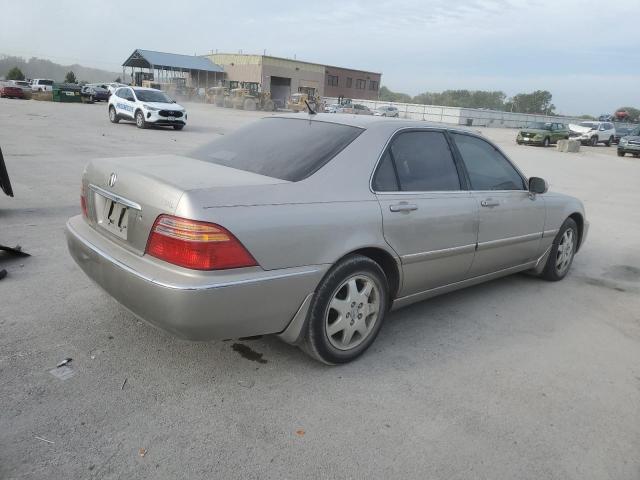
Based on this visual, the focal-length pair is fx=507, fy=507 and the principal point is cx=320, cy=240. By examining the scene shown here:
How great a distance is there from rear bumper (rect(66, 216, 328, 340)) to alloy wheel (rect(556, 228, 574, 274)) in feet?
11.1

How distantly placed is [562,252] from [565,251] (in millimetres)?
76

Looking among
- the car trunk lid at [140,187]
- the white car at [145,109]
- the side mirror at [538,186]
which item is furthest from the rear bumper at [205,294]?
the white car at [145,109]

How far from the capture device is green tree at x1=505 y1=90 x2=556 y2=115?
329 feet

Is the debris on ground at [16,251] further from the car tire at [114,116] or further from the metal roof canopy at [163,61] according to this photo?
the metal roof canopy at [163,61]

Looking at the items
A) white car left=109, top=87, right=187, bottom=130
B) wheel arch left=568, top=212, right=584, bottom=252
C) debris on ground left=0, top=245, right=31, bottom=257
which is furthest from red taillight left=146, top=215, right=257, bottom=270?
white car left=109, top=87, right=187, bottom=130

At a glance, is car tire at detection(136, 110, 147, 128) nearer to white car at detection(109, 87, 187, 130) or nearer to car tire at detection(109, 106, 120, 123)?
white car at detection(109, 87, 187, 130)

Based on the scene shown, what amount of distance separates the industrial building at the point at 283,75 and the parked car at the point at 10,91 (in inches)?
1250

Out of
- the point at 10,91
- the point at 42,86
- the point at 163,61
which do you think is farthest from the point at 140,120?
the point at 163,61

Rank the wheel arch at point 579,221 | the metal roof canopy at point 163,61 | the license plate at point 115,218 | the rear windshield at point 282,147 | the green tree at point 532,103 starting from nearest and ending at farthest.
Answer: the license plate at point 115,218 → the rear windshield at point 282,147 → the wheel arch at point 579,221 → the metal roof canopy at point 163,61 → the green tree at point 532,103

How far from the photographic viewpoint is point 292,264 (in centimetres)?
282

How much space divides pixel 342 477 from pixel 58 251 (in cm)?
397

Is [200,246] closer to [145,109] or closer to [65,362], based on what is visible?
[65,362]

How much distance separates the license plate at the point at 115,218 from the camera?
2959 mm

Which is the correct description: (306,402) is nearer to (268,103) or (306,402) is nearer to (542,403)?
(542,403)
